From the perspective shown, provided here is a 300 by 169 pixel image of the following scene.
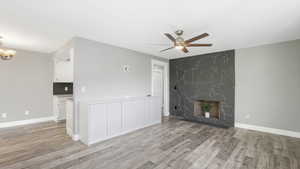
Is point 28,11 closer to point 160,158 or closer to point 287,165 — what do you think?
point 160,158

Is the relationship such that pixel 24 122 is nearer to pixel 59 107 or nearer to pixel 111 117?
pixel 59 107

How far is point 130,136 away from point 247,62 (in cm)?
397

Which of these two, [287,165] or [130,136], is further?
[130,136]

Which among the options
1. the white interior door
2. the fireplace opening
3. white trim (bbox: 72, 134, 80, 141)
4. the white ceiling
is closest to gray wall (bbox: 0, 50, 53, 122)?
the white ceiling

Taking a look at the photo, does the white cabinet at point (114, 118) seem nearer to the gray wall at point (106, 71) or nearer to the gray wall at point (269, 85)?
the gray wall at point (106, 71)

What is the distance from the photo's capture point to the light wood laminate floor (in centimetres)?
Result: 212

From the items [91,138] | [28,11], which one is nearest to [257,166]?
[91,138]

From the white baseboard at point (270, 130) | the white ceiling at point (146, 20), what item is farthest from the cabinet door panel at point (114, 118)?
the white baseboard at point (270, 130)

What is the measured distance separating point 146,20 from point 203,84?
130 inches

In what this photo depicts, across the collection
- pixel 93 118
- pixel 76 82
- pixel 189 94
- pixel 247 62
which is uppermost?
pixel 247 62

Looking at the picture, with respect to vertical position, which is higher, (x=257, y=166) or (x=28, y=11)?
(x=28, y=11)

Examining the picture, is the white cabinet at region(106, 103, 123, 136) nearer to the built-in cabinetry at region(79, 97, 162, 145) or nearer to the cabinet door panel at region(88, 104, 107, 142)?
the built-in cabinetry at region(79, 97, 162, 145)

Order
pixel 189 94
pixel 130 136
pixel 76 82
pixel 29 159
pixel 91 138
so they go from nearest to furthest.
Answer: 1. pixel 29 159
2. pixel 91 138
3. pixel 76 82
4. pixel 130 136
5. pixel 189 94

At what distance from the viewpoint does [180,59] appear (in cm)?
536
